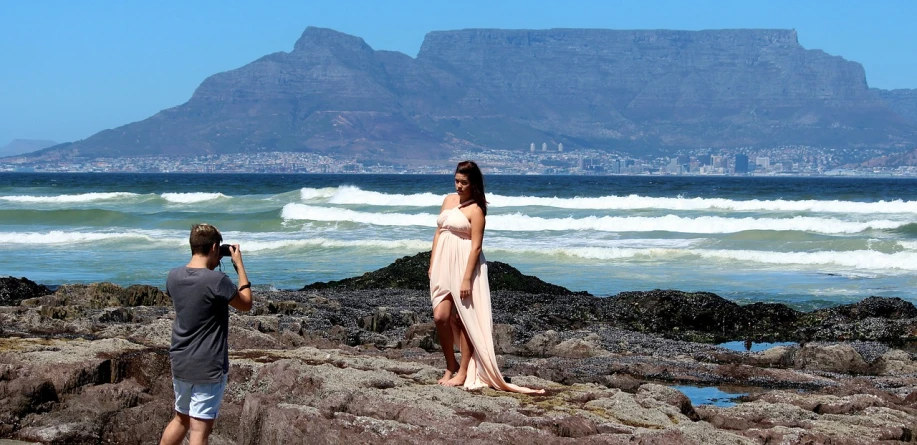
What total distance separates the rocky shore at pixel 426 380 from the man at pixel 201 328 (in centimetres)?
61

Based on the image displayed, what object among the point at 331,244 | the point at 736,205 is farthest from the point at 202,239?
the point at 736,205

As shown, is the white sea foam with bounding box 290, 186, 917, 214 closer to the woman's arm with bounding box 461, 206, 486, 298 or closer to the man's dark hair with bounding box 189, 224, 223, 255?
the woman's arm with bounding box 461, 206, 486, 298

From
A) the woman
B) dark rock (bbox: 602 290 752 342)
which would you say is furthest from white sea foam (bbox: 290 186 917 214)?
the woman

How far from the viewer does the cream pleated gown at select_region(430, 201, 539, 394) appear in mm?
6844

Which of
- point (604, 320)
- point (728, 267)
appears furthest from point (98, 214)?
point (604, 320)

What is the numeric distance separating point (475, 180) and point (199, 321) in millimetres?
2424

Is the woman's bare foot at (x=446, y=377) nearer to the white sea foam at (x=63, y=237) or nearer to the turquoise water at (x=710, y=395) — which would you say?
the turquoise water at (x=710, y=395)

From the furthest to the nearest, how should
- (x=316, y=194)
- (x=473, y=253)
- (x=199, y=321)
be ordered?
(x=316, y=194) < (x=473, y=253) < (x=199, y=321)

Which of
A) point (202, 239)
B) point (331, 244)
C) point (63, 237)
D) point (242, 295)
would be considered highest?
point (202, 239)

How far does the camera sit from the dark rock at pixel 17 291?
14148 mm

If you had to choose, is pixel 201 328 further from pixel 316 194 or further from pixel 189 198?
pixel 189 198

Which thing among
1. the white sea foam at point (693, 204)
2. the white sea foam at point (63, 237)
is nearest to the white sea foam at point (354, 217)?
the white sea foam at point (693, 204)

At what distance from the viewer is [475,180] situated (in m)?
6.88

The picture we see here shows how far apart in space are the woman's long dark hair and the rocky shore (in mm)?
1238
